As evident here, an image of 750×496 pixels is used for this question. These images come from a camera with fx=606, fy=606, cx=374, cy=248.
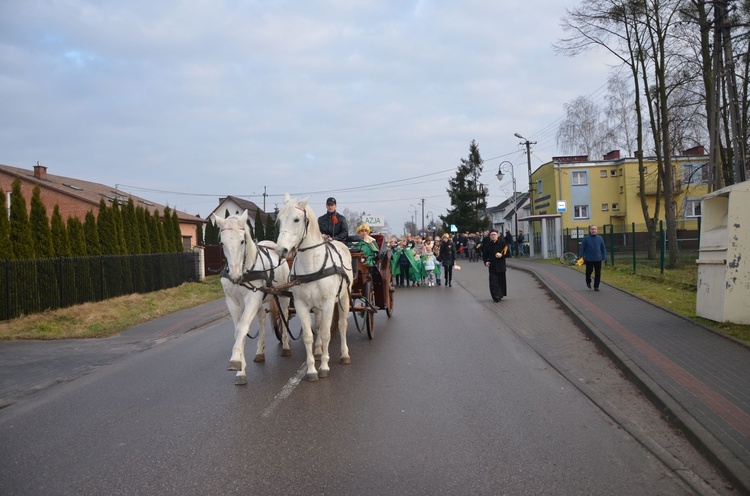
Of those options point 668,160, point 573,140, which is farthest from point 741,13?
point 573,140

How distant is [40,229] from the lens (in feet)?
52.7

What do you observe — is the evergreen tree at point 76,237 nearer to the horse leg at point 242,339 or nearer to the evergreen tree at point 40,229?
the evergreen tree at point 40,229

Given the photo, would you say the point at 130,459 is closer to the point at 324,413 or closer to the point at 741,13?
the point at 324,413

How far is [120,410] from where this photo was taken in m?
6.20

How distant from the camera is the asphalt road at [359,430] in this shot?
4.12 m

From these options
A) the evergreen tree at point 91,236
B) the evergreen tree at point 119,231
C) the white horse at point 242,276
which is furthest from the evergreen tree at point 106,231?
the white horse at point 242,276

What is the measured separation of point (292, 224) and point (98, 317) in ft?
33.4

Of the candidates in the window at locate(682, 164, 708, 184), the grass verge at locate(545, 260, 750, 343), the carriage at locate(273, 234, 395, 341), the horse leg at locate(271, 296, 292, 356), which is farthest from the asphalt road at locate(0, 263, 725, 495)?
the window at locate(682, 164, 708, 184)

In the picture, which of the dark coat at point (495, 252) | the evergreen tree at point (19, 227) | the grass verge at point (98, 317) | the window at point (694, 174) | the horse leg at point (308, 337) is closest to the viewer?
the horse leg at point (308, 337)

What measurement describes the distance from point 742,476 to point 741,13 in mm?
16869

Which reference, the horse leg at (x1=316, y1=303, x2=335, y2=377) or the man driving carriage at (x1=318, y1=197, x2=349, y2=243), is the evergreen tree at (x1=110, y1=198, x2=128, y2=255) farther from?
the horse leg at (x1=316, y1=303, x2=335, y2=377)

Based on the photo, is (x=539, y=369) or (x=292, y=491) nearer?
(x=292, y=491)

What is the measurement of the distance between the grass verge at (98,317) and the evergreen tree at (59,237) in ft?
6.07

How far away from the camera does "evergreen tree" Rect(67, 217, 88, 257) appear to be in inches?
705
